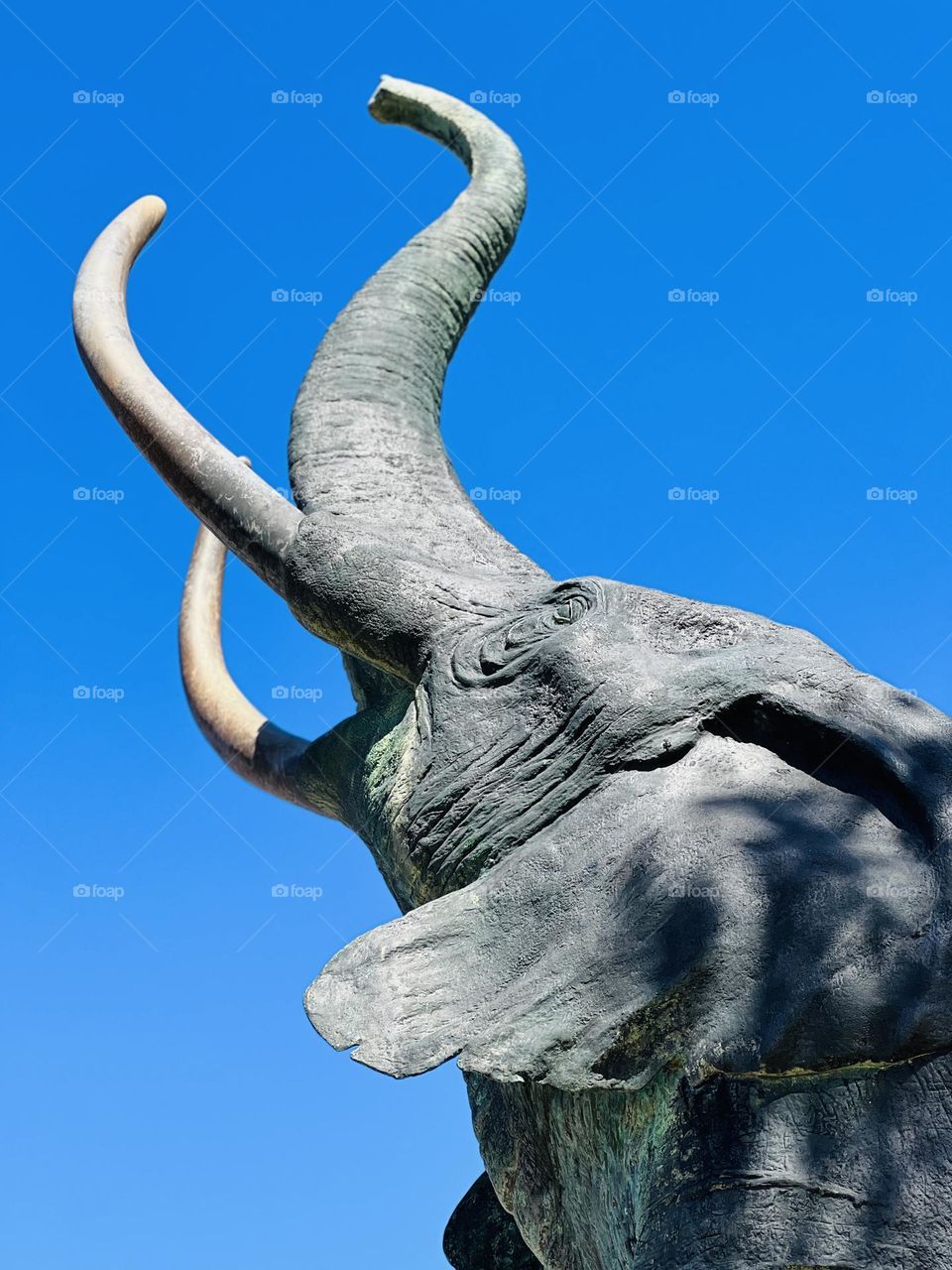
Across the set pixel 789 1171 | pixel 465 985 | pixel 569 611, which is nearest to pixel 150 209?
pixel 569 611

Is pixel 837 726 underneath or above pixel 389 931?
above

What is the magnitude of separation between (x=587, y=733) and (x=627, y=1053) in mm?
682

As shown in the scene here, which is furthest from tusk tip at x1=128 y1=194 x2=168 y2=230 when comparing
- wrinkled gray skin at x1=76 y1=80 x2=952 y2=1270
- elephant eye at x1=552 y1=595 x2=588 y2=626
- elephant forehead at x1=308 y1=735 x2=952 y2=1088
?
elephant forehead at x1=308 y1=735 x2=952 y2=1088

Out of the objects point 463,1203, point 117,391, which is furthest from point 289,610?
point 463,1203

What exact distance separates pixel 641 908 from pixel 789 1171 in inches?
18.8

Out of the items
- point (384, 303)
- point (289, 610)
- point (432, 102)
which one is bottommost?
point (289, 610)

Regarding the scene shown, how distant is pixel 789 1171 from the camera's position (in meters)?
2.36

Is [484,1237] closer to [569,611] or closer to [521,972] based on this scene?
[521,972]

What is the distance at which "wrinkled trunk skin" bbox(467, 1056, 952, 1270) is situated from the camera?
230cm

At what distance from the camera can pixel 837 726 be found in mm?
→ 2668

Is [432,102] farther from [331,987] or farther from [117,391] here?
[331,987]

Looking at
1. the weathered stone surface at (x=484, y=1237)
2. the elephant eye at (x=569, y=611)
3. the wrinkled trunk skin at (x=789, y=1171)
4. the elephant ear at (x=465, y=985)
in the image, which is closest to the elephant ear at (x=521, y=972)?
the elephant ear at (x=465, y=985)

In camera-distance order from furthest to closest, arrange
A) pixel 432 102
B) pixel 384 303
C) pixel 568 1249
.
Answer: pixel 432 102, pixel 384 303, pixel 568 1249

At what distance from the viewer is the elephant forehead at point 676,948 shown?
2.38m
